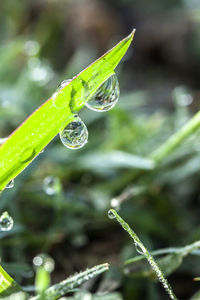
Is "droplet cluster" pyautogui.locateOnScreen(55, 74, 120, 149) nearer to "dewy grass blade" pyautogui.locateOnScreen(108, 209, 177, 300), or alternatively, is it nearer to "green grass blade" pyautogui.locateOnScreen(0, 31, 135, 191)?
"green grass blade" pyautogui.locateOnScreen(0, 31, 135, 191)

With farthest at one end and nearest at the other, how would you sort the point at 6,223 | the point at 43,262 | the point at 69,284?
the point at 43,262
the point at 6,223
the point at 69,284

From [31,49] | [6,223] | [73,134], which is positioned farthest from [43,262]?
[31,49]

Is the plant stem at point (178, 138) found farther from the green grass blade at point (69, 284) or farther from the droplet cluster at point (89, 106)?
the green grass blade at point (69, 284)

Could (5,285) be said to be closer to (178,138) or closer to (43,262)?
(43,262)

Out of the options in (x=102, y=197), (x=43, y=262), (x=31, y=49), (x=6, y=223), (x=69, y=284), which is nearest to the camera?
(x=69, y=284)

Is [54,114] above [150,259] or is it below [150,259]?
above

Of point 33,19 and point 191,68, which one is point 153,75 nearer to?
point 191,68
